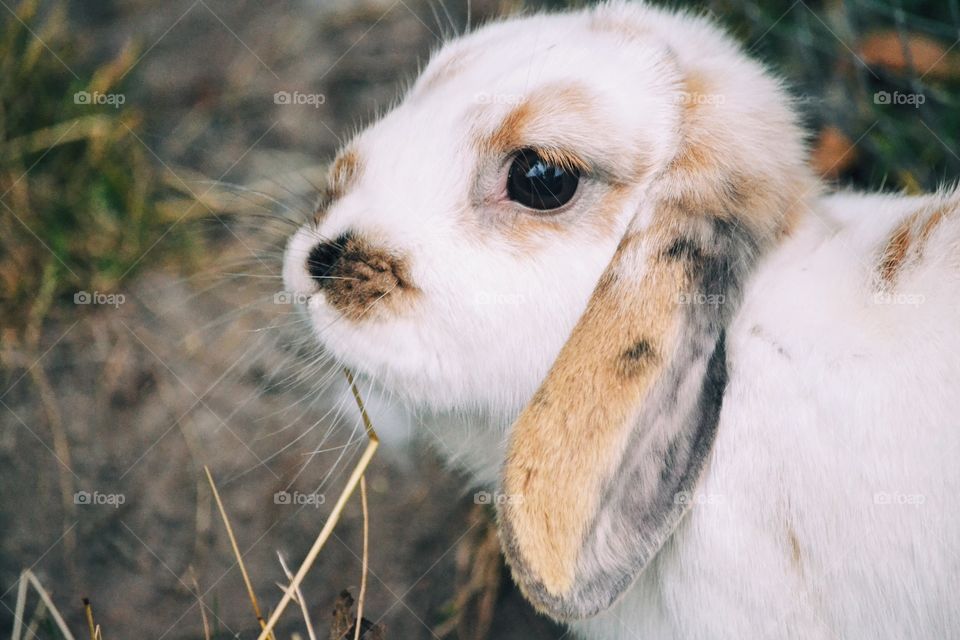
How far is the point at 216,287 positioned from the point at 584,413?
162 cm

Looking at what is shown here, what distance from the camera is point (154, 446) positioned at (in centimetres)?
248

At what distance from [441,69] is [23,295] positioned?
5.43 ft

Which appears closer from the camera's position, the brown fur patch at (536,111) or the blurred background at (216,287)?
the brown fur patch at (536,111)

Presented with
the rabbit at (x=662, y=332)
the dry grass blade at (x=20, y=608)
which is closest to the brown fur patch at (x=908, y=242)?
the rabbit at (x=662, y=332)

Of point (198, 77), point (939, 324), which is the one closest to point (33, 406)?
point (198, 77)

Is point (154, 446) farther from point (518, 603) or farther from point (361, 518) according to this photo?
point (518, 603)

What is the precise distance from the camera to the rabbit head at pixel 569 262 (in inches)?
57.4
